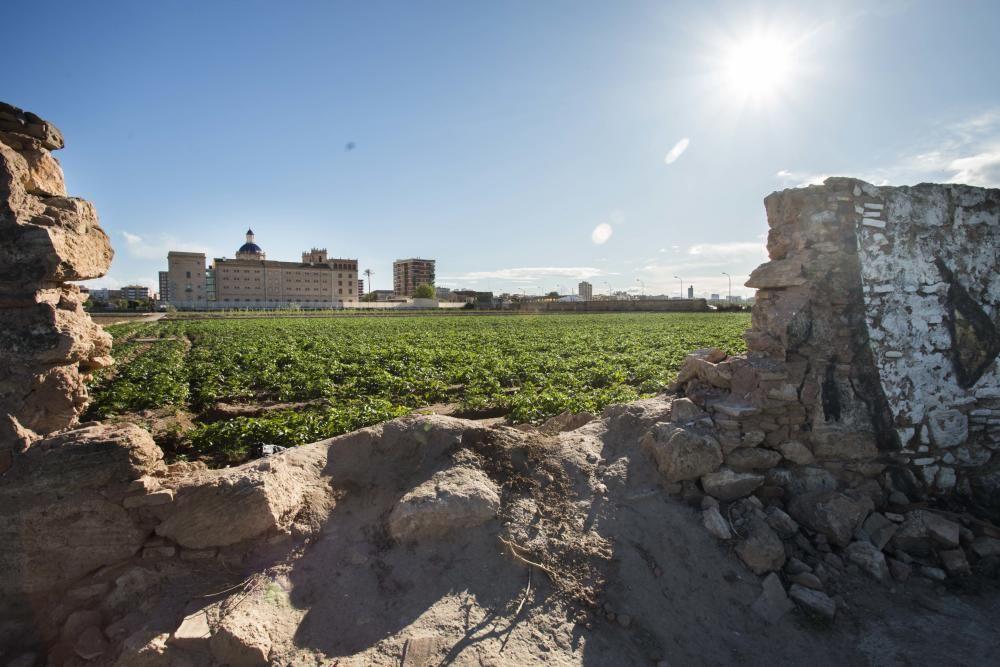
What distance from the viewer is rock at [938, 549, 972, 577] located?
466cm

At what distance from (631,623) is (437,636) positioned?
5.32 ft

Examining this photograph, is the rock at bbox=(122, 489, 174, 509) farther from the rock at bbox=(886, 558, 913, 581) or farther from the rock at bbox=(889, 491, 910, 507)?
the rock at bbox=(889, 491, 910, 507)

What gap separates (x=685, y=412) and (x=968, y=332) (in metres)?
3.58

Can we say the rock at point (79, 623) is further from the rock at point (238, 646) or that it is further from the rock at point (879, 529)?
the rock at point (879, 529)

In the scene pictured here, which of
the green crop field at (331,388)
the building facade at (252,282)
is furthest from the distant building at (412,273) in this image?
the green crop field at (331,388)

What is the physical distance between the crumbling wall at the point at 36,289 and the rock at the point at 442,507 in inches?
123

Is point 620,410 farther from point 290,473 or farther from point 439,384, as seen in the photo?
point 439,384

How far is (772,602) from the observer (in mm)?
4246

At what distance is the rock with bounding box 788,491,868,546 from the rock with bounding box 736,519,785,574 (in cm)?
61

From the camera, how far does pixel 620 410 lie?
6246mm

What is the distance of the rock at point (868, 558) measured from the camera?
4.61 m

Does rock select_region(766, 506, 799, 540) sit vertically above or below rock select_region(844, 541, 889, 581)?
above

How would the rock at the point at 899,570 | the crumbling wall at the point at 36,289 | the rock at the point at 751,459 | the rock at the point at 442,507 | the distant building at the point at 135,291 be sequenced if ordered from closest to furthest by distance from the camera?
the crumbling wall at the point at 36,289 → the rock at the point at 442,507 → the rock at the point at 899,570 → the rock at the point at 751,459 → the distant building at the point at 135,291

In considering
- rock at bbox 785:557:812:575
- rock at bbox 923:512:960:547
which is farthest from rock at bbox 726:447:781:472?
rock at bbox 923:512:960:547
